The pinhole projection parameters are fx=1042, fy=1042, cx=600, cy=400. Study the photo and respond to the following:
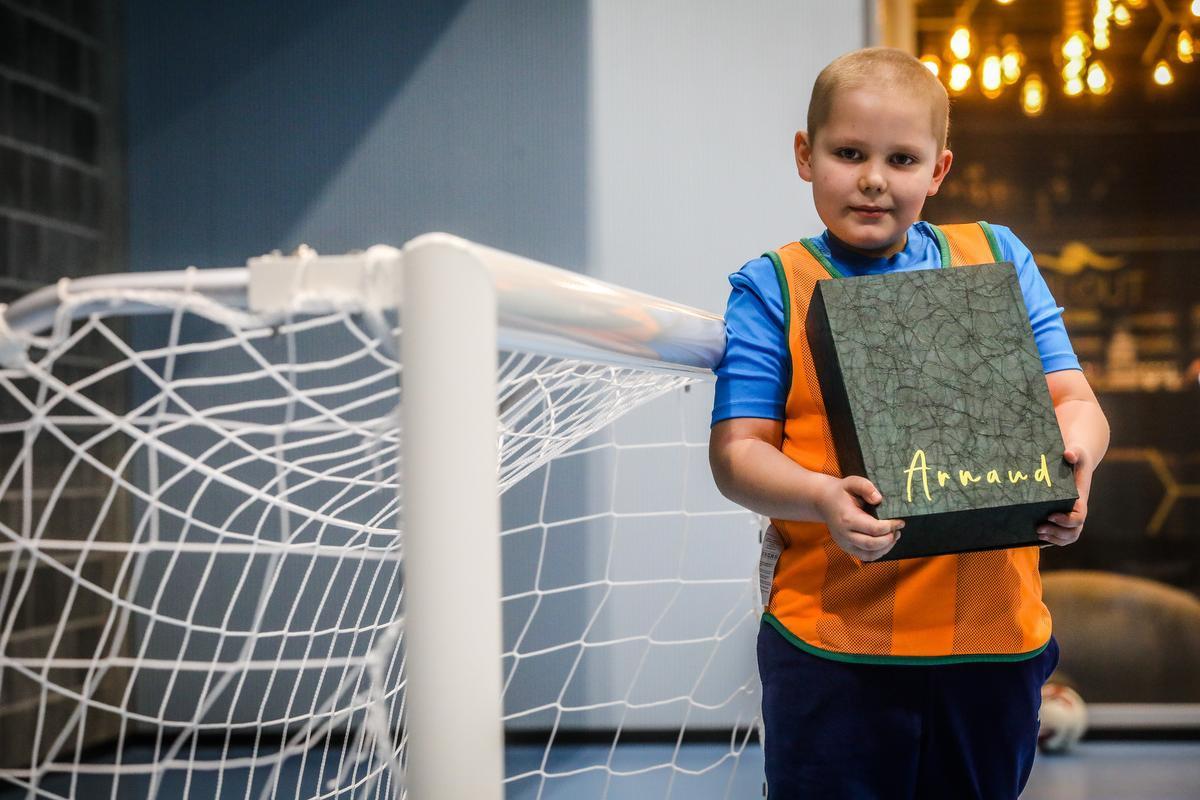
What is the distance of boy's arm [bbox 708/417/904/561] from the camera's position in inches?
20.2

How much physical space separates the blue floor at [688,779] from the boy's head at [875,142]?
3.64ft

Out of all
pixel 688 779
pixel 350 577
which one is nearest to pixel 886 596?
pixel 688 779

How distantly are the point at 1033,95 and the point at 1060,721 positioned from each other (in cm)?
112

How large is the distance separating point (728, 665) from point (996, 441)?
1.44 m

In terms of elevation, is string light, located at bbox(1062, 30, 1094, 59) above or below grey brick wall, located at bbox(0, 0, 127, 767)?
above

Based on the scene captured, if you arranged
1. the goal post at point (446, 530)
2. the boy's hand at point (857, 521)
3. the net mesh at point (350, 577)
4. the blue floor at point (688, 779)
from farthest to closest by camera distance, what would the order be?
the net mesh at point (350, 577) < the blue floor at point (688, 779) < the boy's hand at point (857, 521) < the goal post at point (446, 530)

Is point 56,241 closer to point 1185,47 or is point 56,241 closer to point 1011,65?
point 1011,65

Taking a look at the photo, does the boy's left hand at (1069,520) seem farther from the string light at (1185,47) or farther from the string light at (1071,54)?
the string light at (1185,47)

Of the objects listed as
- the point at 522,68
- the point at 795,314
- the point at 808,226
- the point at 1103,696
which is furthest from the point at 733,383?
the point at 1103,696

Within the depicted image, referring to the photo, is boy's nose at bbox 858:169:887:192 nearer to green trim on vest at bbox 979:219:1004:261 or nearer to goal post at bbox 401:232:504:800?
green trim on vest at bbox 979:219:1004:261

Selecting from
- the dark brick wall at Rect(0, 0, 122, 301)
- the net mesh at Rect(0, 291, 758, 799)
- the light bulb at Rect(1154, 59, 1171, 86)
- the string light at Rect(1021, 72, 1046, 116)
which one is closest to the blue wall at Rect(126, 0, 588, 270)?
the dark brick wall at Rect(0, 0, 122, 301)

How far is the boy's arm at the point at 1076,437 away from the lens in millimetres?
542

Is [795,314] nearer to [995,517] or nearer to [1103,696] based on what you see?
[995,517]

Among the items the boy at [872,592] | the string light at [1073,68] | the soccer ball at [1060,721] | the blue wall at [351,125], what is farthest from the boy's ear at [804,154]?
the string light at [1073,68]
